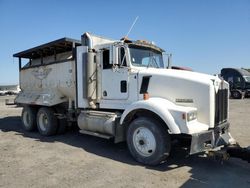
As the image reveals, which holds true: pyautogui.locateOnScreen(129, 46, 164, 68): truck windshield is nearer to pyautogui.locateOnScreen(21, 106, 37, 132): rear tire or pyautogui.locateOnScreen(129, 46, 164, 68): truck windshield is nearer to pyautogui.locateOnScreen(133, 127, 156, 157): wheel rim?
pyautogui.locateOnScreen(133, 127, 156, 157): wheel rim

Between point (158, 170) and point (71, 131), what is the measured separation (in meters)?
5.20

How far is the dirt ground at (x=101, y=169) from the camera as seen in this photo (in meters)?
4.75

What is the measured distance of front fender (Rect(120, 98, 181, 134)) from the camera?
5.25m

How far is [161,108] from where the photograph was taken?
546 centimetres

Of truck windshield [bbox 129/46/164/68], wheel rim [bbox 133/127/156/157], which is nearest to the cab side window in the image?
truck windshield [bbox 129/46/164/68]

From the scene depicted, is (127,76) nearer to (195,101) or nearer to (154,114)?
(154,114)

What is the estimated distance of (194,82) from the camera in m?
5.56

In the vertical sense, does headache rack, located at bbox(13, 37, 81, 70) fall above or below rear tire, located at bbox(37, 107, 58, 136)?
above

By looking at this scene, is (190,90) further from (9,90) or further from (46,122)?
(9,90)

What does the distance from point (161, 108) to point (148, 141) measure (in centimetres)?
82

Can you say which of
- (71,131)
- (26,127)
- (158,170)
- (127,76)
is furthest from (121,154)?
(26,127)

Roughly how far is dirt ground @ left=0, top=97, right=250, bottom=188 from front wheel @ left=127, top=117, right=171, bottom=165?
215mm

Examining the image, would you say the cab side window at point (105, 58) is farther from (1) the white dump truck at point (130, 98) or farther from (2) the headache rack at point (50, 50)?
(2) the headache rack at point (50, 50)

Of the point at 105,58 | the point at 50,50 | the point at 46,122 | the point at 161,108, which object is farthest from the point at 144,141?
the point at 50,50
